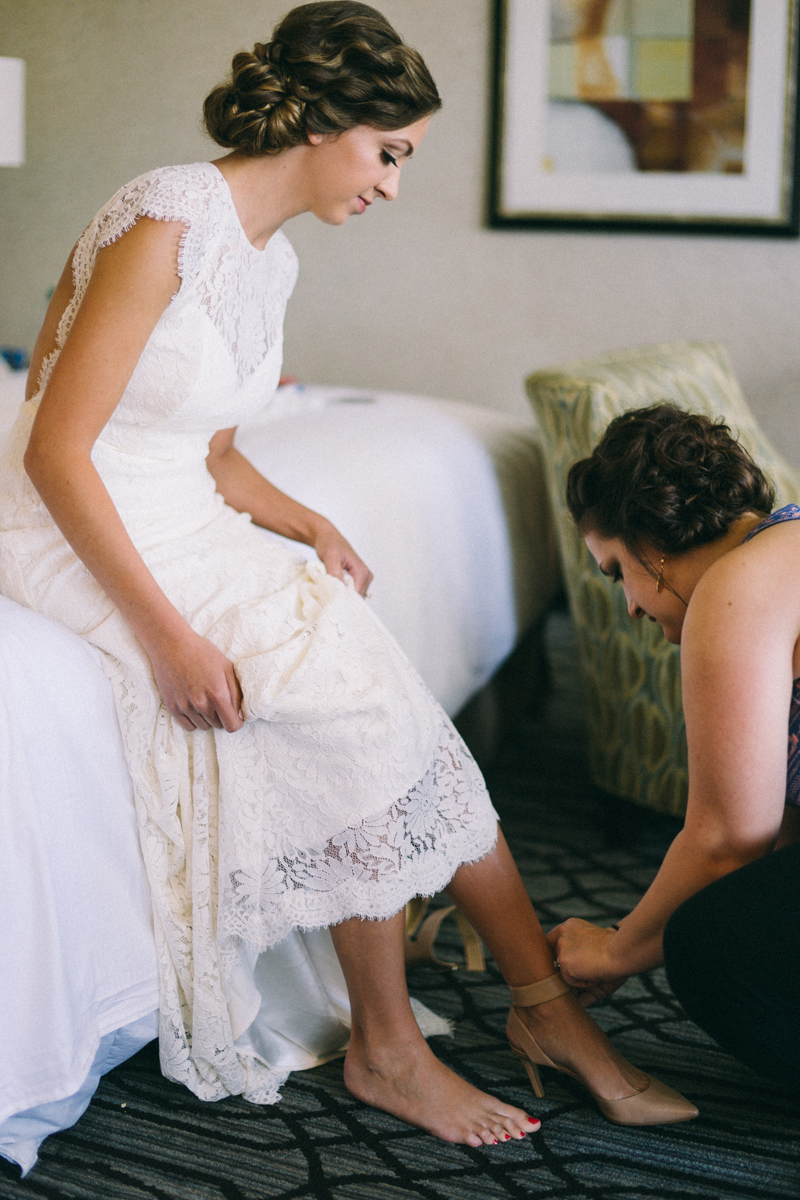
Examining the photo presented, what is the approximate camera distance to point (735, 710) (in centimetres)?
107

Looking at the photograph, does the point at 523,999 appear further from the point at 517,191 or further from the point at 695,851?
the point at 517,191

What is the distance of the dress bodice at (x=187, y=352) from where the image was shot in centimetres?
126

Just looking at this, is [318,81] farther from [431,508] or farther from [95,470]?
[431,508]

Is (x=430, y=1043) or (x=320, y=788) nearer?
(x=320, y=788)

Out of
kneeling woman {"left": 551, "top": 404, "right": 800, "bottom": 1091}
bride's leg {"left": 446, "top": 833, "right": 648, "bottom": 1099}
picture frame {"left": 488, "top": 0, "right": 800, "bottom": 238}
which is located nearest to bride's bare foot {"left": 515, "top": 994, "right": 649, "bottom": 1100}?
bride's leg {"left": 446, "top": 833, "right": 648, "bottom": 1099}

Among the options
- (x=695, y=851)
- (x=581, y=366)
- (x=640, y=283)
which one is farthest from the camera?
(x=640, y=283)

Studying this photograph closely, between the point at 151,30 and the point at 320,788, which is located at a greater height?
the point at 151,30

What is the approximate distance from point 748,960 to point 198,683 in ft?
2.05

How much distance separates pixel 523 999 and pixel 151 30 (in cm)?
294

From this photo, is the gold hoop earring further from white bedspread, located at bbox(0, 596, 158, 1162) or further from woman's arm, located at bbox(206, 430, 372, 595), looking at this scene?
white bedspread, located at bbox(0, 596, 158, 1162)

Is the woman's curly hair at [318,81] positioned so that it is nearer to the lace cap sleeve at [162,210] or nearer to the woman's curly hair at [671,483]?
the lace cap sleeve at [162,210]

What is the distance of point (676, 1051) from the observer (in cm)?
148

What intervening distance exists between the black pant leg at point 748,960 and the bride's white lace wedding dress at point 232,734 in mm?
312

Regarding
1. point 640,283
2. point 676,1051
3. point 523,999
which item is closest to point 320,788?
point 523,999
